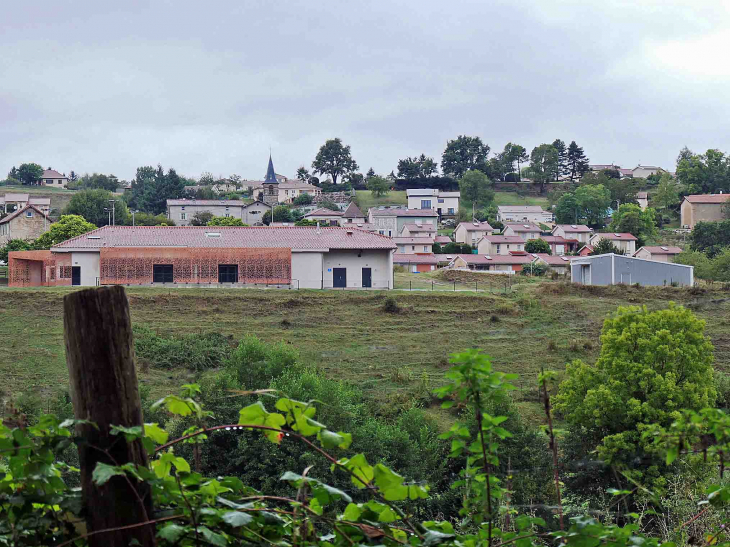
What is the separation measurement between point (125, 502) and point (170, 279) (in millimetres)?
36472

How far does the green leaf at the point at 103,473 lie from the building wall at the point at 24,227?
72758 mm

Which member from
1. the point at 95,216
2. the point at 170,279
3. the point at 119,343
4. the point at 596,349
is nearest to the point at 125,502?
the point at 119,343

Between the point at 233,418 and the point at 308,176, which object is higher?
the point at 308,176

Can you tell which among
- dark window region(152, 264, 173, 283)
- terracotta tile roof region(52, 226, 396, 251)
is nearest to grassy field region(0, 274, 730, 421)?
dark window region(152, 264, 173, 283)

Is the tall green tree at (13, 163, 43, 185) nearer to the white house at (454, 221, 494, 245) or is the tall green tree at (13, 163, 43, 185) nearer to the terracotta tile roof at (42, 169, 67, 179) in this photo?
the terracotta tile roof at (42, 169, 67, 179)

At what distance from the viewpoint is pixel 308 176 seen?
383 ft

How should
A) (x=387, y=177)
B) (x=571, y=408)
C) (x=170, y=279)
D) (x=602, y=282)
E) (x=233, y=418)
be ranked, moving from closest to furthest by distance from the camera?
(x=233, y=418) → (x=571, y=408) → (x=170, y=279) → (x=602, y=282) → (x=387, y=177)

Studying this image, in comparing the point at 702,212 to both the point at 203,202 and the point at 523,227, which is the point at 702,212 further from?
the point at 203,202

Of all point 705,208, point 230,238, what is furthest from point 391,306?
point 705,208

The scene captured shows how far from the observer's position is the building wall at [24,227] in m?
69.1

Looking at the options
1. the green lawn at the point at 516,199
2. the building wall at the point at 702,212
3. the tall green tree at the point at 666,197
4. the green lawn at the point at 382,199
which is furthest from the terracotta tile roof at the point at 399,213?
the tall green tree at the point at 666,197

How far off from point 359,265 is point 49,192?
262 feet

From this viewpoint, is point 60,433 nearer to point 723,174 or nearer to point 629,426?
point 629,426

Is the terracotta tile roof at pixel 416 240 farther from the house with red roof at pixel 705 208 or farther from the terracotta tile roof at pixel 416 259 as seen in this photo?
the house with red roof at pixel 705 208
